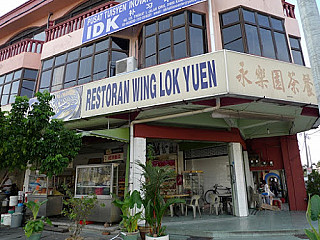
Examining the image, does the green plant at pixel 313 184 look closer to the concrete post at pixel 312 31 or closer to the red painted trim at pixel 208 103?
the red painted trim at pixel 208 103

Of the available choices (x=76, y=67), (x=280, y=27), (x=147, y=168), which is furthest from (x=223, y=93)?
(x=76, y=67)

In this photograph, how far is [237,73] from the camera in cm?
625

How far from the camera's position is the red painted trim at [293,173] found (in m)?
10.7

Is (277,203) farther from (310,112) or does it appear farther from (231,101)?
(231,101)

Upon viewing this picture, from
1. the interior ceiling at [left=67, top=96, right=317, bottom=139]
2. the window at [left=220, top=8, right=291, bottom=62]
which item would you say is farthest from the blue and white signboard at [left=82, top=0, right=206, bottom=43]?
the interior ceiling at [left=67, top=96, right=317, bottom=139]

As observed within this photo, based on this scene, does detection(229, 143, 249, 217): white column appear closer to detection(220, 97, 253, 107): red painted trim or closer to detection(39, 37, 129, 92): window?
detection(220, 97, 253, 107): red painted trim

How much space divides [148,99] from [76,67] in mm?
4696

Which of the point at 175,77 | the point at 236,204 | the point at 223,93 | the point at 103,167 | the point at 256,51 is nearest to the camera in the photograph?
the point at 223,93

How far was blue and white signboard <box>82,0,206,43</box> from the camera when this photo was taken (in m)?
8.12

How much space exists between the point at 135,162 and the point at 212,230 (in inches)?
125

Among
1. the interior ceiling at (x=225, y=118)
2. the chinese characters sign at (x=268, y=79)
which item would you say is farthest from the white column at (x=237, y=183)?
the chinese characters sign at (x=268, y=79)

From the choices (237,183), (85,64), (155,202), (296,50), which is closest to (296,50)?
(296,50)

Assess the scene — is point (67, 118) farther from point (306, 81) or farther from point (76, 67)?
point (306, 81)

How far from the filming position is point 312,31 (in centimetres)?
348
